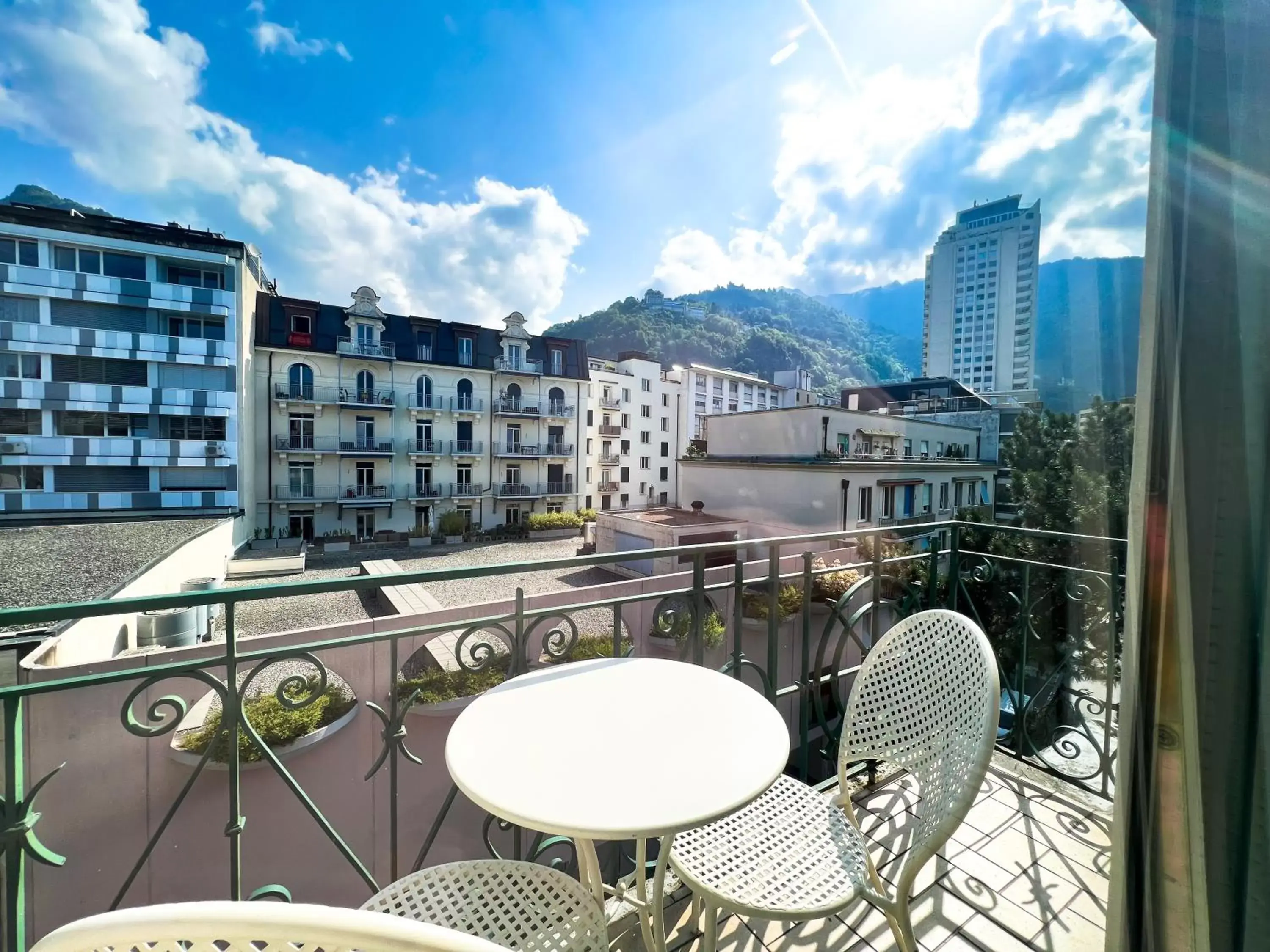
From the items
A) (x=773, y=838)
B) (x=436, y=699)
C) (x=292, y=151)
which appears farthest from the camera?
(x=292, y=151)

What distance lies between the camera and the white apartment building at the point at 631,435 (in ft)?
71.1

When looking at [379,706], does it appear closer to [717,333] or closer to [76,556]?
[76,556]

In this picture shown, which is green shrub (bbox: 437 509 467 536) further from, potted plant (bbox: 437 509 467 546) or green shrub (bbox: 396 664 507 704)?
green shrub (bbox: 396 664 507 704)

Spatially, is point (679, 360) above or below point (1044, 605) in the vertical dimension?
above

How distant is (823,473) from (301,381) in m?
15.8

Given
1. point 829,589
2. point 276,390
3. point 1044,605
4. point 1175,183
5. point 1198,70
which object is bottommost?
point 829,589

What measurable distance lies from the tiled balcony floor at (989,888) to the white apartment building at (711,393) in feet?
72.0

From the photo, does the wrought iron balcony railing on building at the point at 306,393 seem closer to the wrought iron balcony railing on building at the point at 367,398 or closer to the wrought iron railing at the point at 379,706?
the wrought iron balcony railing on building at the point at 367,398

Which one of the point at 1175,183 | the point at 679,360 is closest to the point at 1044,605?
the point at 1175,183

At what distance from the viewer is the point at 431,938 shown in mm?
408

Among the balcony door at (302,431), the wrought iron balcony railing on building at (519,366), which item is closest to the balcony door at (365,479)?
the balcony door at (302,431)

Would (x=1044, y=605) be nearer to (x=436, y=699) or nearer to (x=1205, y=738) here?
(x=1205, y=738)

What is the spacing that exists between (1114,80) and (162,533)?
45.1 feet

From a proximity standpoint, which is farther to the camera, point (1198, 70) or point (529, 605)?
point (529, 605)
